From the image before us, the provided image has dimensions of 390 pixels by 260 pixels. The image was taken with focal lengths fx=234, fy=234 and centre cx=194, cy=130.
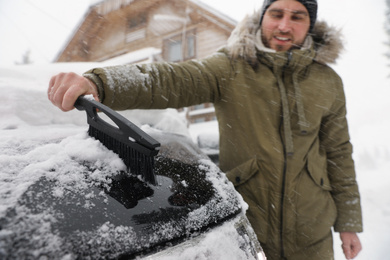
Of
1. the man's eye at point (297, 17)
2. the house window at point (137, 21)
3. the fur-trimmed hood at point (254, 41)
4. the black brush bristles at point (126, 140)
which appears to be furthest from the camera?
the house window at point (137, 21)

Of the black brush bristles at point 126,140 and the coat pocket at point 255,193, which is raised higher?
the black brush bristles at point 126,140

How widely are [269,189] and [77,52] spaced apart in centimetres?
1842

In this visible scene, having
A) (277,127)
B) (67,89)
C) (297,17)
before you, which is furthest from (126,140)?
(297,17)

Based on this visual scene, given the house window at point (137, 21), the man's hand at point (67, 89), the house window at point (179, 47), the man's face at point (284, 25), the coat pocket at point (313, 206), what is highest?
the man's face at point (284, 25)

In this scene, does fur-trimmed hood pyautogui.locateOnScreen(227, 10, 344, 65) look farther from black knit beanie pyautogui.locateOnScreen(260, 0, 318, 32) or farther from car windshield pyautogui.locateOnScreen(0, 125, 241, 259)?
car windshield pyautogui.locateOnScreen(0, 125, 241, 259)

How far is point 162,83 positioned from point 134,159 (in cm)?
65

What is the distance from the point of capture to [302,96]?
67.6 inches

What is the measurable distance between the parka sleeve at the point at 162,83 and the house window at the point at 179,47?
37.2 ft

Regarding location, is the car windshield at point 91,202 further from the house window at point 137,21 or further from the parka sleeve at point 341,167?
the house window at point 137,21

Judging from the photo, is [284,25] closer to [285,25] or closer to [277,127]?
[285,25]

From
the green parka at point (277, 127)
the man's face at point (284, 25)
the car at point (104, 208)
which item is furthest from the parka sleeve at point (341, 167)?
the car at point (104, 208)

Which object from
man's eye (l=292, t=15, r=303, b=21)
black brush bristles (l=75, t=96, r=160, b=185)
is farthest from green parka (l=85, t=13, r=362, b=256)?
black brush bristles (l=75, t=96, r=160, b=185)

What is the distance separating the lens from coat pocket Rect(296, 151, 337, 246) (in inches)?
61.8

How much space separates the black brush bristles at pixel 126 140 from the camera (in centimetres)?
75
